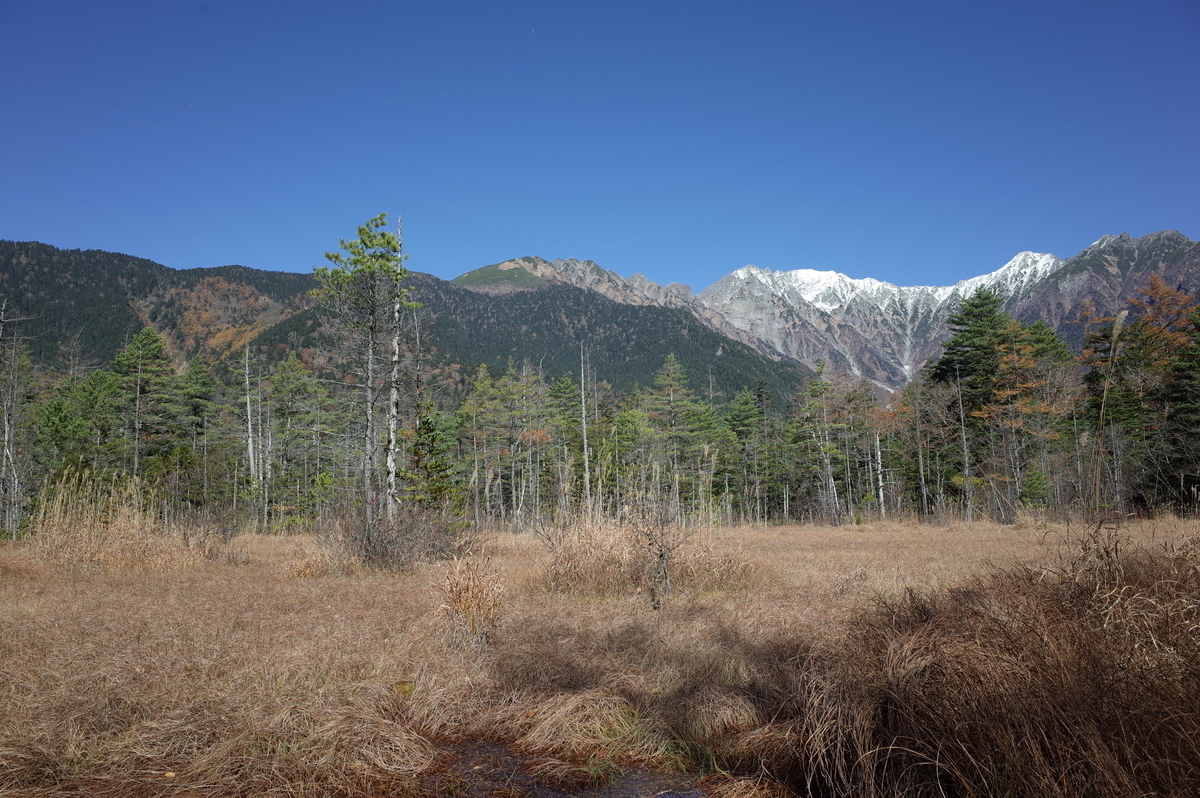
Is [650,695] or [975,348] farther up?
[975,348]

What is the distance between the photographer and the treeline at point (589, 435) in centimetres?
1421

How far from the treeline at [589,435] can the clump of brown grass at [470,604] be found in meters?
2.70

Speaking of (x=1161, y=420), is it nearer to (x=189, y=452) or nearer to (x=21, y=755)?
(x=21, y=755)

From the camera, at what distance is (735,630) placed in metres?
5.78

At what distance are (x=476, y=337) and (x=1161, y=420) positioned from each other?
111062mm

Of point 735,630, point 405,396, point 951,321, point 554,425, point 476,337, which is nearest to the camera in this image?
point 735,630

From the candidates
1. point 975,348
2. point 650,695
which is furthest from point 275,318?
point 650,695

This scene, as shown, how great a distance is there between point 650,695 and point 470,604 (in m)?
2.05

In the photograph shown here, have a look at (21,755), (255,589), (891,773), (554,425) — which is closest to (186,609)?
(255,589)

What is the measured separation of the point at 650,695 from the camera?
14.0 ft

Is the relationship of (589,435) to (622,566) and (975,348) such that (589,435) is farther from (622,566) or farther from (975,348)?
(622,566)

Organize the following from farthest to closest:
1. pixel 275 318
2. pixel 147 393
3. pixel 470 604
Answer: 1. pixel 275 318
2. pixel 147 393
3. pixel 470 604

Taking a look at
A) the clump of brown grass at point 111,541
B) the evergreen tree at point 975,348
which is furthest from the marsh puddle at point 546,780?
the evergreen tree at point 975,348

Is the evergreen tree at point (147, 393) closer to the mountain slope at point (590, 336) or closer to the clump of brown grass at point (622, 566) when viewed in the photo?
the clump of brown grass at point (622, 566)
